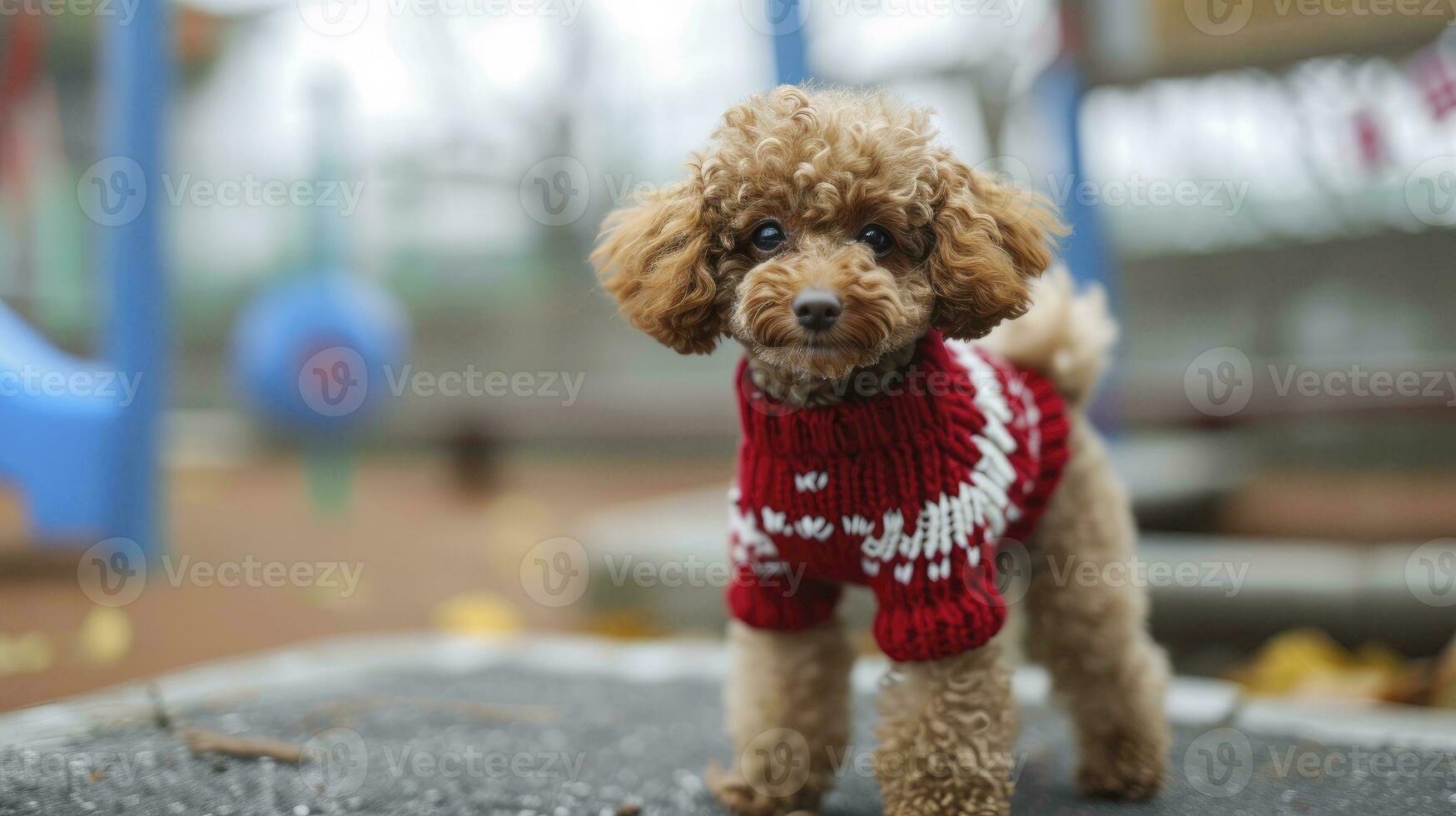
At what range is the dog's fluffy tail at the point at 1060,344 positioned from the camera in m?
2.38

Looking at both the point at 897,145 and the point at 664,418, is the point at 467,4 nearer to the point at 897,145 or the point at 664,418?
the point at 897,145

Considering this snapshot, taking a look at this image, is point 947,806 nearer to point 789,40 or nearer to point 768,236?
point 768,236

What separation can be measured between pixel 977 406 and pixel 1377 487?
540 centimetres

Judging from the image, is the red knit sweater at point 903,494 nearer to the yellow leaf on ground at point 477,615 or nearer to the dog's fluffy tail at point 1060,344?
the dog's fluffy tail at point 1060,344

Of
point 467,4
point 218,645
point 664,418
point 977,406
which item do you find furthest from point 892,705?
point 664,418

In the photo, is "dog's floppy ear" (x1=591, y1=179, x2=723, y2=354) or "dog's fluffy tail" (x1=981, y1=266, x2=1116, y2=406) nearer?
"dog's floppy ear" (x1=591, y1=179, x2=723, y2=354)

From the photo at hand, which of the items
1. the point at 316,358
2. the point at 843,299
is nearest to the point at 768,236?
the point at 843,299

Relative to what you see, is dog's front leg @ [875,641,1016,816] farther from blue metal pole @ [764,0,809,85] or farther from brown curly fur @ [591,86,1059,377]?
blue metal pole @ [764,0,809,85]

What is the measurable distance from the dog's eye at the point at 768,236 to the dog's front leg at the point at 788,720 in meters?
0.83

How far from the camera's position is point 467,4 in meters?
4.25

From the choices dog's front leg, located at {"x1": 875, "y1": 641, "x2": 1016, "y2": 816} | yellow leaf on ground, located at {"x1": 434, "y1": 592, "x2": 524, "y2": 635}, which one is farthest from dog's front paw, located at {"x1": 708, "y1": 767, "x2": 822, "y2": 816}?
yellow leaf on ground, located at {"x1": 434, "y1": 592, "x2": 524, "y2": 635}

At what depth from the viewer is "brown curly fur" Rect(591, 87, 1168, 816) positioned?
181 centimetres

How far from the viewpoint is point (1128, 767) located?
2260mm

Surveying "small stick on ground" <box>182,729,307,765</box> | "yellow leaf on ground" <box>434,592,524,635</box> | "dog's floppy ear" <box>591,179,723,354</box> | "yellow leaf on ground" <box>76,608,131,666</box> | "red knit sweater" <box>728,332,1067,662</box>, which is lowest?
"yellow leaf on ground" <box>434,592,524,635</box>
